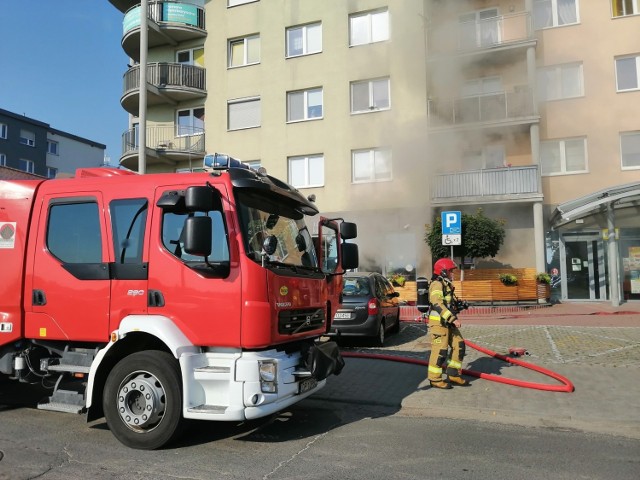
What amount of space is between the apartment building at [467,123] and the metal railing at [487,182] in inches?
1.4

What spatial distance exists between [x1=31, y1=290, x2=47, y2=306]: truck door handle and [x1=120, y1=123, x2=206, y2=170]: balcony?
16.0 meters

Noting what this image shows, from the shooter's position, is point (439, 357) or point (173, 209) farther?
→ point (439, 357)

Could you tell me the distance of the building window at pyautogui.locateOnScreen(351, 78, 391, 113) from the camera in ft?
59.1

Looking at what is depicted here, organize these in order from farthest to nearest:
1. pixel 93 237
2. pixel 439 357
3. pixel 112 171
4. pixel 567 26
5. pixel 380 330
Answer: pixel 567 26 < pixel 380 330 < pixel 439 357 < pixel 112 171 < pixel 93 237

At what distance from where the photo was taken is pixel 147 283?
163 inches

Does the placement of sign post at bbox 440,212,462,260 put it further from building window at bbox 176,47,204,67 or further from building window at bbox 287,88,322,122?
building window at bbox 176,47,204,67

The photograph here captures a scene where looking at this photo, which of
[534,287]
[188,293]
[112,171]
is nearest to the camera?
[188,293]

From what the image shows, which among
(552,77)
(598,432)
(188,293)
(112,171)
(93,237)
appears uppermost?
(552,77)

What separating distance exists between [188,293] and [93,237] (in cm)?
113

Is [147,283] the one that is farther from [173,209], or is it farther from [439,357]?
[439,357]

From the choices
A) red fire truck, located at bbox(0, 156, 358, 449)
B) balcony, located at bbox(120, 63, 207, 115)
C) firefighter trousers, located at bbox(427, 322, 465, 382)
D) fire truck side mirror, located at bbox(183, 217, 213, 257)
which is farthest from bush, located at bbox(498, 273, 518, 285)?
balcony, located at bbox(120, 63, 207, 115)

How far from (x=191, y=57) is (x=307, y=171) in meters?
7.60

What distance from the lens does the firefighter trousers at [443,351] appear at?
19.2 feet

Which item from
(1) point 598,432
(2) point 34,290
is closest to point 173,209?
(2) point 34,290
